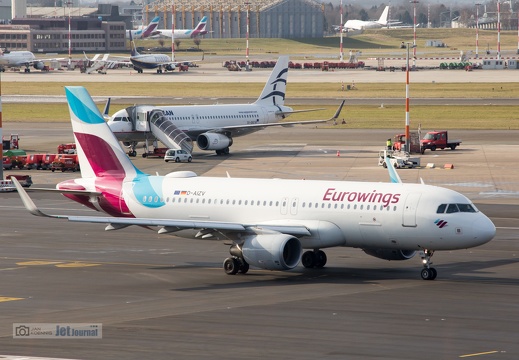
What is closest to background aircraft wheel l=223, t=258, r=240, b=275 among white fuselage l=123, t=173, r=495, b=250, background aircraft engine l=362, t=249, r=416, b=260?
white fuselage l=123, t=173, r=495, b=250

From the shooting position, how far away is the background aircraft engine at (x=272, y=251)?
139ft

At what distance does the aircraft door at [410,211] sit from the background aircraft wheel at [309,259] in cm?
568

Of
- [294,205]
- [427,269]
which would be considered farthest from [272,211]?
[427,269]

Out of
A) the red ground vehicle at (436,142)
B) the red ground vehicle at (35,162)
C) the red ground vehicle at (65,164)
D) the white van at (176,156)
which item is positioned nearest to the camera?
the red ground vehicle at (65,164)

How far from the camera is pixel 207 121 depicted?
9819 centimetres

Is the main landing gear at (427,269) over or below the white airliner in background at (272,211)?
below

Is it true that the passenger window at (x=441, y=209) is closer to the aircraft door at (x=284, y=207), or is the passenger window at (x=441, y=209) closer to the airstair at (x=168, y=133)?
the aircraft door at (x=284, y=207)

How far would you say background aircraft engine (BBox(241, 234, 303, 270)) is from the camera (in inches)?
1672

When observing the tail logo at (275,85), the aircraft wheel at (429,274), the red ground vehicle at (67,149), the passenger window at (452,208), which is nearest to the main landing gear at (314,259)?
the aircraft wheel at (429,274)

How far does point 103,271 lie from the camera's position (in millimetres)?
46156

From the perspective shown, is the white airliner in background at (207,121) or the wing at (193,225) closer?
the wing at (193,225)

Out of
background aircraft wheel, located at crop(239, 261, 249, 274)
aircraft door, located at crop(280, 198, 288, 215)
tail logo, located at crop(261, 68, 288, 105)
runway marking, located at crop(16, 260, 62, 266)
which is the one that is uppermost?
tail logo, located at crop(261, 68, 288, 105)

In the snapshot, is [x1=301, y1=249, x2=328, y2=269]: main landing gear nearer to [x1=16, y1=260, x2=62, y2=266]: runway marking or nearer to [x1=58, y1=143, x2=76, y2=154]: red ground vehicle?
[x1=16, y1=260, x2=62, y2=266]: runway marking

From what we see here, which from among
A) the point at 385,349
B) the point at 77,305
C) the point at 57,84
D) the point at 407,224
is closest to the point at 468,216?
the point at 407,224
